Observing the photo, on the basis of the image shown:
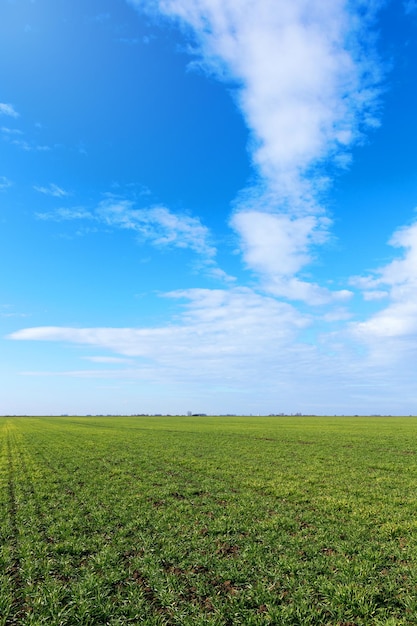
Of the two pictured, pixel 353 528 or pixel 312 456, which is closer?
pixel 353 528

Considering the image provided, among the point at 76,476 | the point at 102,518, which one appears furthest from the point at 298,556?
the point at 76,476

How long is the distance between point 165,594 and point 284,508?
896 centimetres

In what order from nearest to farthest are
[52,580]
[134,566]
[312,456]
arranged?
[52,580], [134,566], [312,456]

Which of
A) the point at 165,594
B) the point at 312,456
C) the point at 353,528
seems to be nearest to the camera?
the point at 165,594

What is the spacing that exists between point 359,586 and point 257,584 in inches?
100

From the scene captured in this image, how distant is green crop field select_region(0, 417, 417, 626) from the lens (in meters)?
8.35

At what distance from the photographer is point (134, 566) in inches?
413

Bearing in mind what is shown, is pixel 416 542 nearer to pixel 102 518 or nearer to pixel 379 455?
pixel 102 518

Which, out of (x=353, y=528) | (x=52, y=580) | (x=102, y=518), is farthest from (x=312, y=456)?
(x=52, y=580)

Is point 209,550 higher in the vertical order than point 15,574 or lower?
higher

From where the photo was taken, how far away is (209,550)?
1160 centimetres

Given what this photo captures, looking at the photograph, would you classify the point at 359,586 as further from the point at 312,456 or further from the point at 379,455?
the point at 379,455

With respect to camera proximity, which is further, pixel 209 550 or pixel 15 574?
pixel 209 550

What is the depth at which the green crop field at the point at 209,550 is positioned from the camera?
8352 millimetres
